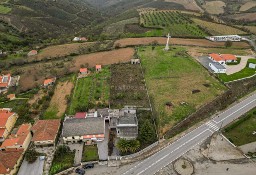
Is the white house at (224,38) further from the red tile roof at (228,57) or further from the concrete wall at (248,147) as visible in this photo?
the concrete wall at (248,147)

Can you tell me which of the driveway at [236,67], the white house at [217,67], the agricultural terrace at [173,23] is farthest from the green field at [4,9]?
the driveway at [236,67]

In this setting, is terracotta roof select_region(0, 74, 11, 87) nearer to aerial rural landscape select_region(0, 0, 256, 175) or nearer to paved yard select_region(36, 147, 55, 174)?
aerial rural landscape select_region(0, 0, 256, 175)

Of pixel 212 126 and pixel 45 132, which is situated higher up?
pixel 212 126

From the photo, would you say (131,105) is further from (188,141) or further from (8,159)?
(8,159)

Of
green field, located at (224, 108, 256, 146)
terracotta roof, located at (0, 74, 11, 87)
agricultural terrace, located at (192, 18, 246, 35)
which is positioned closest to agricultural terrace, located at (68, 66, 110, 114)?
terracotta roof, located at (0, 74, 11, 87)

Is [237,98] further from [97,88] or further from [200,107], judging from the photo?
[97,88]

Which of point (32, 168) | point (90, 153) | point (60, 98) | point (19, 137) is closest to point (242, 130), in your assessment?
point (90, 153)
